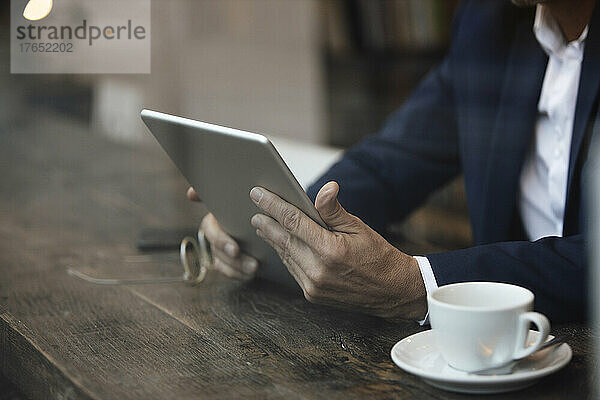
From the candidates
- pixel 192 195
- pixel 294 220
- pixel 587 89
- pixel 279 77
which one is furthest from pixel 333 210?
pixel 279 77

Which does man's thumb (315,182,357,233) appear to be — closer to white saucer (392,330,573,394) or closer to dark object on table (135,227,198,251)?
white saucer (392,330,573,394)

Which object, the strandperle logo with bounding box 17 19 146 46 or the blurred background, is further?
the blurred background

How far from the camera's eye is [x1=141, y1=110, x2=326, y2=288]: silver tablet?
71cm

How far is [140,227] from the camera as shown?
3.94 ft

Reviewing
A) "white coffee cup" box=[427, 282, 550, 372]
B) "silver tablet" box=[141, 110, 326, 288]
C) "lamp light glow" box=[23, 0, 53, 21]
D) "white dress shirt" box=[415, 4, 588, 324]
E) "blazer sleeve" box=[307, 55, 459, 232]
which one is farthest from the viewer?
"blazer sleeve" box=[307, 55, 459, 232]

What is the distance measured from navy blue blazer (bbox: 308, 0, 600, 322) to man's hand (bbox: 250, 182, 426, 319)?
0.72 ft

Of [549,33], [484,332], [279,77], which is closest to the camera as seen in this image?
[484,332]

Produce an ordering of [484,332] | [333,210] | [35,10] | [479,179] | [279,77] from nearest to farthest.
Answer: [484,332], [333,210], [35,10], [479,179], [279,77]

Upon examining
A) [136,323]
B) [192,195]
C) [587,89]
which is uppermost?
[587,89]

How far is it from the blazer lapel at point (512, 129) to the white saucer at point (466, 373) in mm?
508

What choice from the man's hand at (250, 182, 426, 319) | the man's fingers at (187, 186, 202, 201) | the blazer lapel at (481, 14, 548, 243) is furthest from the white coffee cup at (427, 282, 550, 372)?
the blazer lapel at (481, 14, 548, 243)

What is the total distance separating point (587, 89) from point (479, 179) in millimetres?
280

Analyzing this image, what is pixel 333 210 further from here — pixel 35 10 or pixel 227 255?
pixel 35 10

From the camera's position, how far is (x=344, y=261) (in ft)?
2.46
